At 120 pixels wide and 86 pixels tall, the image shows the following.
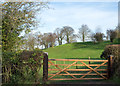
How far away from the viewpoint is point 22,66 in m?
4.95

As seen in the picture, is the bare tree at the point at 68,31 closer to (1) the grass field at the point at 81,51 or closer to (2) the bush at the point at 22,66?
(2) the bush at the point at 22,66

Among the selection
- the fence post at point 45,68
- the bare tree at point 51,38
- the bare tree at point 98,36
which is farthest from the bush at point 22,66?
the bare tree at point 98,36

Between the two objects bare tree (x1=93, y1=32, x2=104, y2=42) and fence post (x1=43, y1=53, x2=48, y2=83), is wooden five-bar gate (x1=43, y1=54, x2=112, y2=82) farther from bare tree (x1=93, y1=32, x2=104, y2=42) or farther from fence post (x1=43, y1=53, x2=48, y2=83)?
bare tree (x1=93, y1=32, x2=104, y2=42)

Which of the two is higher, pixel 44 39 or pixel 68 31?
pixel 68 31

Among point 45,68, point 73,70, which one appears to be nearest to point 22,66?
point 45,68

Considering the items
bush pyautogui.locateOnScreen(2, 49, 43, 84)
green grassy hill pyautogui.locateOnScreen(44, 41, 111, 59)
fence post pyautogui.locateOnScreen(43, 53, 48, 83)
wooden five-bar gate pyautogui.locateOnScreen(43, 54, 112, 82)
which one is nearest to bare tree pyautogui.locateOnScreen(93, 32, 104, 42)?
green grassy hill pyautogui.locateOnScreen(44, 41, 111, 59)

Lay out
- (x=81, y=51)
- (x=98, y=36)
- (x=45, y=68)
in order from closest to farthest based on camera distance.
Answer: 1. (x=45, y=68)
2. (x=98, y=36)
3. (x=81, y=51)

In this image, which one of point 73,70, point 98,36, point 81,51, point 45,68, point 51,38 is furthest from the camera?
point 81,51

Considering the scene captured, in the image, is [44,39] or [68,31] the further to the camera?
[68,31]

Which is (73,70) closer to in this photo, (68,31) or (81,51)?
(68,31)

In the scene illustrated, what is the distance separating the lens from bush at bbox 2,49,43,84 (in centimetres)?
493

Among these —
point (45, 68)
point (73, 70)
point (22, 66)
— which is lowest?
point (73, 70)

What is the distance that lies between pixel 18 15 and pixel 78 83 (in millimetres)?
3641

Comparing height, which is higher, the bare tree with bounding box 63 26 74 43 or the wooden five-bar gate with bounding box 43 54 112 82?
the bare tree with bounding box 63 26 74 43
